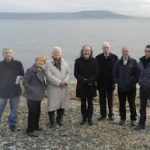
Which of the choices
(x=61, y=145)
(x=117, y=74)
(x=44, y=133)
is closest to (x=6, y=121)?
(x=44, y=133)

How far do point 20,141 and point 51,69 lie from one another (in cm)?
184

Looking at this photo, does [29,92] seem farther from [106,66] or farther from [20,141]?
[106,66]

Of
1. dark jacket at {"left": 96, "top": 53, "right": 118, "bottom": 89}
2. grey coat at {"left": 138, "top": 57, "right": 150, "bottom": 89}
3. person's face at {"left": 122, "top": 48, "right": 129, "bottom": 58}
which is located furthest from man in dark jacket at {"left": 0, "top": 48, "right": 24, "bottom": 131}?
grey coat at {"left": 138, "top": 57, "right": 150, "bottom": 89}

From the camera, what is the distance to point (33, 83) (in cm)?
1002

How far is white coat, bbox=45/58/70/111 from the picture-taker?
10.4 m

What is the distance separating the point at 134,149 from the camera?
31.3 ft

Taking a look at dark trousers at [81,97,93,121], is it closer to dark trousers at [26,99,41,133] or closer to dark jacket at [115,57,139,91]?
dark jacket at [115,57,139,91]

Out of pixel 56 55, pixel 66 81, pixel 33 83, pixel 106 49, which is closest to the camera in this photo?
pixel 33 83

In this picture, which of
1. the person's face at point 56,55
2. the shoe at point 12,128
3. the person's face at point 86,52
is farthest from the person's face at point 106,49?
the shoe at point 12,128

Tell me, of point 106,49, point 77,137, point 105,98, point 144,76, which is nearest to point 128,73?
point 144,76

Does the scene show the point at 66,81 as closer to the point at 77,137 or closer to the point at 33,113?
the point at 33,113

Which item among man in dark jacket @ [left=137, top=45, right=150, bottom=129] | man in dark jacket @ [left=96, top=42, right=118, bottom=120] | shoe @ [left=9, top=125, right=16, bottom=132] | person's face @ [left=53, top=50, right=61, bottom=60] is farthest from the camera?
man in dark jacket @ [left=96, top=42, right=118, bottom=120]

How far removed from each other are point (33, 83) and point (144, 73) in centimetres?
255

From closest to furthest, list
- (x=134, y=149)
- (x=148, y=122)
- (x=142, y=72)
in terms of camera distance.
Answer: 1. (x=134, y=149)
2. (x=142, y=72)
3. (x=148, y=122)
